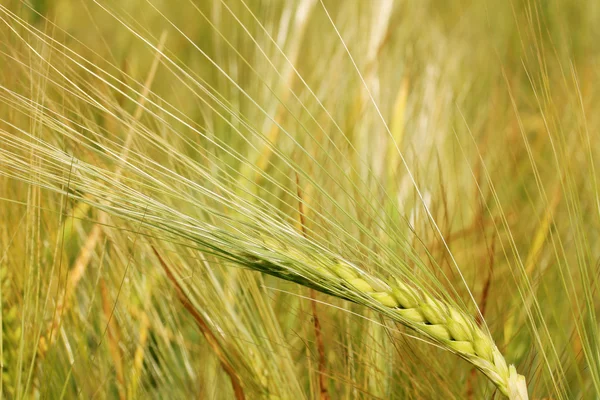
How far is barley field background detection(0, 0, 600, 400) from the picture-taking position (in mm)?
504

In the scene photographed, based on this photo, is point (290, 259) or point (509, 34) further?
point (509, 34)

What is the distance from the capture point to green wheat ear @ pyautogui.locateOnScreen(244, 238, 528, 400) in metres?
0.49

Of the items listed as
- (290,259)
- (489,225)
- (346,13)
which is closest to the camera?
(290,259)

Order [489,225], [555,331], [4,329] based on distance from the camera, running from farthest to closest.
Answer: [489,225] < [555,331] < [4,329]

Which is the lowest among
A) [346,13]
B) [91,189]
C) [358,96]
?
[91,189]

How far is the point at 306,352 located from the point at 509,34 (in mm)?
870

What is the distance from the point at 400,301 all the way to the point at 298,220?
21 cm

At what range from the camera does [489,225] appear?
0.94m

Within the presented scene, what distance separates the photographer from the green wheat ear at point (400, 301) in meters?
0.49

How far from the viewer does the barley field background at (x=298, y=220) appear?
0.50 meters

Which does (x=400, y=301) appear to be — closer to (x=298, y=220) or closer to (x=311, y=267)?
(x=311, y=267)

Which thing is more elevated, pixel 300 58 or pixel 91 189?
pixel 300 58

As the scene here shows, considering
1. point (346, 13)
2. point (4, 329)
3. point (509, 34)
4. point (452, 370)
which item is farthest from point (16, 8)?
point (509, 34)

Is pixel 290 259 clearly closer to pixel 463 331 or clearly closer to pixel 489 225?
pixel 463 331
